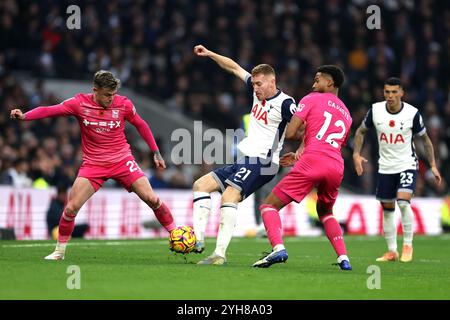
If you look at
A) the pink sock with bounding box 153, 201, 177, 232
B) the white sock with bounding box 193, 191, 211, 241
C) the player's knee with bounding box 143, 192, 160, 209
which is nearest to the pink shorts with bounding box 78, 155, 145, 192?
the player's knee with bounding box 143, 192, 160, 209

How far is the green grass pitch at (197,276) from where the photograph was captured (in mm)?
8750

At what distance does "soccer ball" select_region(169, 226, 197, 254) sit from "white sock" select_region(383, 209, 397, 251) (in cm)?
377

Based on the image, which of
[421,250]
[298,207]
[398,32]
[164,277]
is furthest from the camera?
[398,32]

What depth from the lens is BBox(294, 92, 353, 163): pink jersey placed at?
1107 cm

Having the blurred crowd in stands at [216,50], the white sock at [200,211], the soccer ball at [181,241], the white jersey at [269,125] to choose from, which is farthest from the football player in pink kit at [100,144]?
the blurred crowd in stands at [216,50]

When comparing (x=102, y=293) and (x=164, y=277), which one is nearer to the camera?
(x=102, y=293)

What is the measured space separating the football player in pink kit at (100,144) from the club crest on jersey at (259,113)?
1395 mm

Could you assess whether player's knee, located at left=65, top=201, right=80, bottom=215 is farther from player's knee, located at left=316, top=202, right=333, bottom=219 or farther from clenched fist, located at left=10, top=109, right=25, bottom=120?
player's knee, located at left=316, top=202, right=333, bottom=219

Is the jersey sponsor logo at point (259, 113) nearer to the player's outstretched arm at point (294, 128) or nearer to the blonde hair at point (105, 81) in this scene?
the player's outstretched arm at point (294, 128)

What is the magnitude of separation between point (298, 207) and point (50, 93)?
6153 mm

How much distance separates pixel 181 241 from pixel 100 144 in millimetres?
1600
